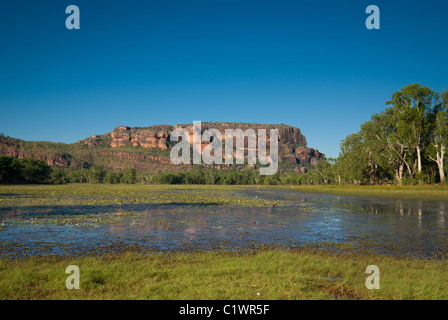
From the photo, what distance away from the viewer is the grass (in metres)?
7.39

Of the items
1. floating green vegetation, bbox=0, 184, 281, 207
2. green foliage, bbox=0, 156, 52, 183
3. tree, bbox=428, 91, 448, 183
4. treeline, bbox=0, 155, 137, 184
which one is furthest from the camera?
treeline, bbox=0, 155, 137, 184

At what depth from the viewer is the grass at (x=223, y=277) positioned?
7.39 meters

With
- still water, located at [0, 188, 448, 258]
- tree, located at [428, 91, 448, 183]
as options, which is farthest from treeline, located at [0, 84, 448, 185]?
still water, located at [0, 188, 448, 258]

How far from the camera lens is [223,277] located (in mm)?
8688

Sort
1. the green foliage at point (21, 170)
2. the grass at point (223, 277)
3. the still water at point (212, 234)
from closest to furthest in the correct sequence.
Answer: the grass at point (223, 277), the still water at point (212, 234), the green foliage at point (21, 170)

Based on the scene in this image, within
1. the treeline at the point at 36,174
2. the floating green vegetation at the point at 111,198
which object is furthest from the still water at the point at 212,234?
the treeline at the point at 36,174

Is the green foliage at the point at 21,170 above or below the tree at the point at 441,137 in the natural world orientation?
below

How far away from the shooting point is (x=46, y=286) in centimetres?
783

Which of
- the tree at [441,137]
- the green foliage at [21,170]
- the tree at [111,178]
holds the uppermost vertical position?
the tree at [441,137]

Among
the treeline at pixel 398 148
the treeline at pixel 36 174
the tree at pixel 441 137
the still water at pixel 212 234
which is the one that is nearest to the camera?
the still water at pixel 212 234

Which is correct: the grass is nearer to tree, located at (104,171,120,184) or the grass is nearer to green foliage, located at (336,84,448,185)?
green foliage, located at (336,84,448,185)

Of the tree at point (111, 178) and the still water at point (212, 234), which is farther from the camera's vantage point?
the tree at point (111, 178)

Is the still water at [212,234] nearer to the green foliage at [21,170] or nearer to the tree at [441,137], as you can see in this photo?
the tree at [441,137]

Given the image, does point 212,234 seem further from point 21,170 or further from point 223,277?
point 21,170
